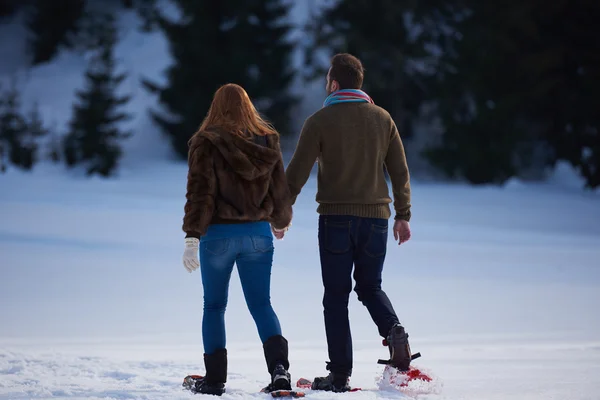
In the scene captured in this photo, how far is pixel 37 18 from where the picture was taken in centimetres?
4088

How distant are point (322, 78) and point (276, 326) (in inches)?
1109

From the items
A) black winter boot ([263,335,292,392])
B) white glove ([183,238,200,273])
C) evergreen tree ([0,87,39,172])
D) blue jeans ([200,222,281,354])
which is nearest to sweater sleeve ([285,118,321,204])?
blue jeans ([200,222,281,354])

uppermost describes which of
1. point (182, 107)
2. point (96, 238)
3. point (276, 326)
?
point (182, 107)

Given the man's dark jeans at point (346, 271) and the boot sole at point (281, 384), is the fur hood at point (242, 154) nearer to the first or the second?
the man's dark jeans at point (346, 271)

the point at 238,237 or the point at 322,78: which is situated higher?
the point at 322,78

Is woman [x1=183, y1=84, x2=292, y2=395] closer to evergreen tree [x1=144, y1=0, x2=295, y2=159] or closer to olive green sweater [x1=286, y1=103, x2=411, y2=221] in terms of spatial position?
olive green sweater [x1=286, y1=103, x2=411, y2=221]

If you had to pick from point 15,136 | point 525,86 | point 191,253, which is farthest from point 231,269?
point 15,136

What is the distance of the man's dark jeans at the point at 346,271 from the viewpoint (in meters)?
4.64

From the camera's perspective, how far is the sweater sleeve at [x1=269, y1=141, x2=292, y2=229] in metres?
4.56

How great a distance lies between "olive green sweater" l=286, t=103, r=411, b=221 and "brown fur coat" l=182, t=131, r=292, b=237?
0.97 ft

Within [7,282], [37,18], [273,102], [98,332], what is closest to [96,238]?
[7,282]

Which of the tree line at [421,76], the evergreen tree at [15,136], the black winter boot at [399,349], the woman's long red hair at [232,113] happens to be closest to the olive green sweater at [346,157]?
the woman's long red hair at [232,113]

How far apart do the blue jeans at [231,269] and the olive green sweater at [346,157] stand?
0.45 metres

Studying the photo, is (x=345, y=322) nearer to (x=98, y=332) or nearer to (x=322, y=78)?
(x=98, y=332)
